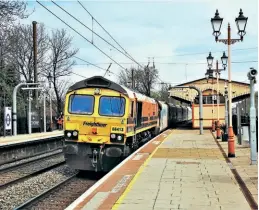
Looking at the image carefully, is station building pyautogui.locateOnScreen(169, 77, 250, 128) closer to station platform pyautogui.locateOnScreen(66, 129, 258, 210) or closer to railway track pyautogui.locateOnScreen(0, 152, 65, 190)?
railway track pyautogui.locateOnScreen(0, 152, 65, 190)

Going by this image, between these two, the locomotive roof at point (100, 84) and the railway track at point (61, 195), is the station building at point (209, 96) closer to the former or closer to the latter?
the locomotive roof at point (100, 84)

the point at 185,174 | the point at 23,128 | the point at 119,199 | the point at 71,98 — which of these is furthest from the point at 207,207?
the point at 23,128

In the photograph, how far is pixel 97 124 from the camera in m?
15.5

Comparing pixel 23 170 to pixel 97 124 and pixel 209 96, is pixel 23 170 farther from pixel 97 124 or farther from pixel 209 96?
pixel 209 96

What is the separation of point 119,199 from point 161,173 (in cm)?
379

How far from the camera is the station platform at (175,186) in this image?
27.9ft

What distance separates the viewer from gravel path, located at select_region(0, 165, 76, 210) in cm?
1149

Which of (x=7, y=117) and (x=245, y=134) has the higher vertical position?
(x=7, y=117)

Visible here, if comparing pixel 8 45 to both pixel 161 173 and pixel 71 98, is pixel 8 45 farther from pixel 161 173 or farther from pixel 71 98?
pixel 161 173

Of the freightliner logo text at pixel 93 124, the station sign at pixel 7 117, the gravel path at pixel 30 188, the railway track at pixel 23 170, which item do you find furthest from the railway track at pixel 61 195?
the station sign at pixel 7 117

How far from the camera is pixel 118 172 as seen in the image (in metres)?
12.8

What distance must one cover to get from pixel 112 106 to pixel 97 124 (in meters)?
0.85

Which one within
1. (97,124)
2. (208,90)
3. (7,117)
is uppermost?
(208,90)

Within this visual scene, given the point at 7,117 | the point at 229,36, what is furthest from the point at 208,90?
the point at 229,36
